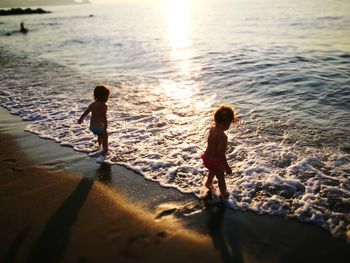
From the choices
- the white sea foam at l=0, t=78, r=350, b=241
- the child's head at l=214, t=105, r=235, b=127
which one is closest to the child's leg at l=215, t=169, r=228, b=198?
the white sea foam at l=0, t=78, r=350, b=241

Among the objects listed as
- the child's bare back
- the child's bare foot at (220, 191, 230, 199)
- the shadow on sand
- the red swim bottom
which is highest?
the child's bare back

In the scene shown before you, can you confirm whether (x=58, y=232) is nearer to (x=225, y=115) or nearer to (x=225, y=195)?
(x=225, y=195)

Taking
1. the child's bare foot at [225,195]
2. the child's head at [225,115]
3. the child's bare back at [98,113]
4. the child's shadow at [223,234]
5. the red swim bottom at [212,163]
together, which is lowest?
the child's shadow at [223,234]

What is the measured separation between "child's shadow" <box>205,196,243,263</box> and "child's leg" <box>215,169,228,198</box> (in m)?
0.21

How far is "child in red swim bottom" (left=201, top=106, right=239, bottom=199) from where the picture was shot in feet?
14.8

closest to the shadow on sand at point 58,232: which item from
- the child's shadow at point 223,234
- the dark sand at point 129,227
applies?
the dark sand at point 129,227

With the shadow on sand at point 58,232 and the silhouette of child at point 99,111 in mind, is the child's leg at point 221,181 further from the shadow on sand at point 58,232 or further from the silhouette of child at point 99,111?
the silhouette of child at point 99,111

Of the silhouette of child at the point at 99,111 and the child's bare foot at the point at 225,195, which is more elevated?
the silhouette of child at the point at 99,111

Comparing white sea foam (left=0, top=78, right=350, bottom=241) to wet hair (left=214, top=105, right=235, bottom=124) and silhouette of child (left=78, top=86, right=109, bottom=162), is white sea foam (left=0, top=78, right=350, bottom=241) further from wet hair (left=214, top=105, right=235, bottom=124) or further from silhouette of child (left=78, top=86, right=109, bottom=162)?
wet hair (left=214, top=105, right=235, bottom=124)

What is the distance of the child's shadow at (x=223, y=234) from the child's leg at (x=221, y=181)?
0.21m

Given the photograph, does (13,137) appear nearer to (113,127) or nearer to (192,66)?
(113,127)

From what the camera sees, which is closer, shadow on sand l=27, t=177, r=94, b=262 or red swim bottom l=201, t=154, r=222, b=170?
shadow on sand l=27, t=177, r=94, b=262

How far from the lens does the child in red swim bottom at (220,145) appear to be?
4.50 meters

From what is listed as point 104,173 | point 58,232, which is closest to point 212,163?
point 104,173
